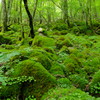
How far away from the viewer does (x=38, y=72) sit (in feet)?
13.6

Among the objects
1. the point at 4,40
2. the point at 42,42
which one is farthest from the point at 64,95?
the point at 4,40

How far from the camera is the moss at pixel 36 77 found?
3803 mm

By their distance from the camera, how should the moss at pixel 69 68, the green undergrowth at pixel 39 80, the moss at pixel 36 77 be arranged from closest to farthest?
the green undergrowth at pixel 39 80
the moss at pixel 36 77
the moss at pixel 69 68

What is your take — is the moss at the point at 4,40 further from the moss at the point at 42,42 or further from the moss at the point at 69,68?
the moss at the point at 69,68

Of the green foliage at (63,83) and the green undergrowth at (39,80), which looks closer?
the green undergrowth at (39,80)

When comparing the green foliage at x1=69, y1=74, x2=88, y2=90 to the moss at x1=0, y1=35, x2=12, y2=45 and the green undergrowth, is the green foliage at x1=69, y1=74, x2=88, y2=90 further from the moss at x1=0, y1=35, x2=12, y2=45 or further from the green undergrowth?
the moss at x1=0, y1=35, x2=12, y2=45

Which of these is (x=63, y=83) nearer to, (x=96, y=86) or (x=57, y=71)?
(x=57, y=71)

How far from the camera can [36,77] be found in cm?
407

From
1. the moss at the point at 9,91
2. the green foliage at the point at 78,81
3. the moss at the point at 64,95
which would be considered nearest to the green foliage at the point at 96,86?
the green foliage at the point at 78,81

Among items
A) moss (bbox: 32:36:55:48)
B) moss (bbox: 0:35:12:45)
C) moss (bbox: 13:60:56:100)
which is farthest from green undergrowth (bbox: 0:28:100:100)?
moss (bbox: 0:35:12:45)

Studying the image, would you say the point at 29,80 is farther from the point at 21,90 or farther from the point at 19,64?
the point at 19,64

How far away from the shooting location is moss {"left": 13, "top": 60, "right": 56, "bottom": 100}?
3.80m

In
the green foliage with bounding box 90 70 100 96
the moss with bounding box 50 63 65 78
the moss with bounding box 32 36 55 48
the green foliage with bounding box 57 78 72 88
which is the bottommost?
the green foliage with bounding box 90 70 100 96

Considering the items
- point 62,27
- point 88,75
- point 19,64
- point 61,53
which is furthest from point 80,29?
point 19,64
